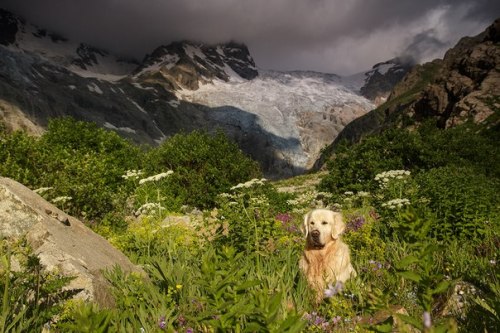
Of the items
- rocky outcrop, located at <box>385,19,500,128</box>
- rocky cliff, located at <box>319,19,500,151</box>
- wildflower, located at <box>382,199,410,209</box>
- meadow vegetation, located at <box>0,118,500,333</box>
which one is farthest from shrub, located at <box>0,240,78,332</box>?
rocky outcrop, located at <box>385,19,500,128</box>

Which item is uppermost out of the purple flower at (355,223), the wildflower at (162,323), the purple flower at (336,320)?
the purple flower at (336,320)

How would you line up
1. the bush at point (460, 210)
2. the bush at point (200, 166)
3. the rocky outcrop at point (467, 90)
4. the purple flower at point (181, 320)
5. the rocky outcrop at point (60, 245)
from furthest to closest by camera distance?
the rocky outcrop at point (467, 90), the bush at point (200, 166), the bush at point (460, 210), the rocky outcrop at point (60, 245), the purple flower at point (181, 320)

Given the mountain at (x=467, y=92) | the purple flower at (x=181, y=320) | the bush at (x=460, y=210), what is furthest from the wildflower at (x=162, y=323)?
the mountain at (x=467, y=92)

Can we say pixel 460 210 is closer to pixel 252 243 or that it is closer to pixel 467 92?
pixel 252 243

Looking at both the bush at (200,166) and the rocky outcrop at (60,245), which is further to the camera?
the bush at (200,166)

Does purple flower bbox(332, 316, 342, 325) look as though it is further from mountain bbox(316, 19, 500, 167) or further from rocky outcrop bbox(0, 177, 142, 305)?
mountain bbox(316, 19, 500, 167)

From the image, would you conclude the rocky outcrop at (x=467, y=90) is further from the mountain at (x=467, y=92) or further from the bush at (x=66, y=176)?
the bush at (x=66, y=176)

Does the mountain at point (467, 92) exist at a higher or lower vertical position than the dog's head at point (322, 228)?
higher

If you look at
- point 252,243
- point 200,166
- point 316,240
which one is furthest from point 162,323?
point 200,166

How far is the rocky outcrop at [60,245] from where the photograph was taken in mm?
4664

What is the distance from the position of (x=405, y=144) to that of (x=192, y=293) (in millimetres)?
23159

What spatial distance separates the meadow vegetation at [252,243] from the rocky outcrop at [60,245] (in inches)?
8.5

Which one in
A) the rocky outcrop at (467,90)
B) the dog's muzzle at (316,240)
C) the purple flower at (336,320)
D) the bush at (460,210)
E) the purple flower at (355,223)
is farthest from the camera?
the rocky outcrop at (467,90)

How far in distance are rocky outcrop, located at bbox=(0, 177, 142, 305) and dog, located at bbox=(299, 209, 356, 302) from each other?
8.57ft
